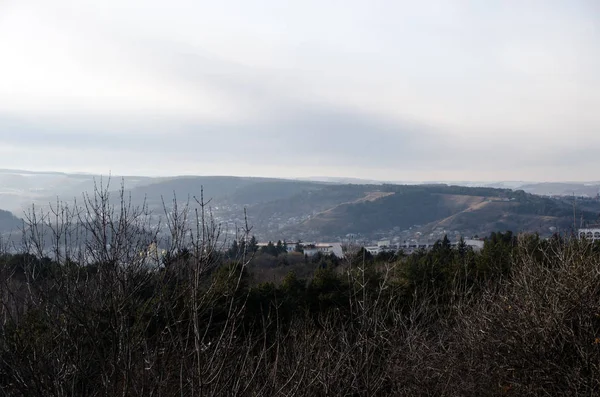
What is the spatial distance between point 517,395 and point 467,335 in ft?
7.06

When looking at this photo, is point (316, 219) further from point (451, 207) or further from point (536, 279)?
point (536, 279)

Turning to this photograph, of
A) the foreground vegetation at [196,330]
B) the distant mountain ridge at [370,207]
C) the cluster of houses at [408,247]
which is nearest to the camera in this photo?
the foreground vegetation at [196,330]

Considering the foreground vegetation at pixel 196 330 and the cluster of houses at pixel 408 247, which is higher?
the foreground vegetation at pixel 196 330

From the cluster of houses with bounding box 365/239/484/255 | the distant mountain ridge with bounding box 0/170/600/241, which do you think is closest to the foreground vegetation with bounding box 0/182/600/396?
the cluster of houses with bounding box 365/239/484/255

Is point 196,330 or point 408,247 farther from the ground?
point 196,330

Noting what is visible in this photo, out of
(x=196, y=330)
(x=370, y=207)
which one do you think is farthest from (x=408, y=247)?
(x=196, y=330)

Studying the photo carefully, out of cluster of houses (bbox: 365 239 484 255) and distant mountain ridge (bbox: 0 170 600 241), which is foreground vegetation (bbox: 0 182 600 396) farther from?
distant mountain ridge (bbox: 0 170 600 241)

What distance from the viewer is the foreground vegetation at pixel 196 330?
4.57 metres

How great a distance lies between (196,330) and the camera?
11.9 ft

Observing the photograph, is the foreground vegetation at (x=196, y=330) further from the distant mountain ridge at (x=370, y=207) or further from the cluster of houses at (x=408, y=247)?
the distant mountain ridge at (x=370, y=207)

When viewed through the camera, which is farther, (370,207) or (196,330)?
(370,207)

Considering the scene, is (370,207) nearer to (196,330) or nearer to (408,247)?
(408,247)

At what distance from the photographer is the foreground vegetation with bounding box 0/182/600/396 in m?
4.57

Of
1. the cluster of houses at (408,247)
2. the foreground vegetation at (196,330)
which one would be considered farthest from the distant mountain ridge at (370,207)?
the foreground vegetation at (196,330)
